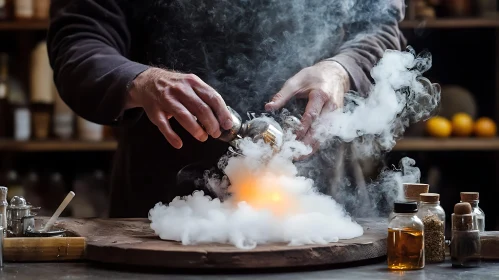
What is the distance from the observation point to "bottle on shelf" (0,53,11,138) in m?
3.32

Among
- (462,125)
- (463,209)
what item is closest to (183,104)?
(463,209)

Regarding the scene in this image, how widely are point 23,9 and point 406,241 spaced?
2.23m

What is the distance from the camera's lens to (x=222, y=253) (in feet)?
4.98

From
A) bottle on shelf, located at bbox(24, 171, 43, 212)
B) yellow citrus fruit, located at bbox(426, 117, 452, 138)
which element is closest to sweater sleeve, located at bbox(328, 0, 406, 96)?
yellow citrus fruit, located at bbox(426, 117, 452, 138)

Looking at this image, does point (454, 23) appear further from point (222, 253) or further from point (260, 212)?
point (222, 253)

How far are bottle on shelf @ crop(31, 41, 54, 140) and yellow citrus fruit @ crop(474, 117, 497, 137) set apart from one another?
172 cm

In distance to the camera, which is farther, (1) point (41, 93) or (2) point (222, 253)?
(1) point (41, 93)

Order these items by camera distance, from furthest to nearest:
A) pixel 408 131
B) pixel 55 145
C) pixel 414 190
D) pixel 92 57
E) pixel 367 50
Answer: pixel 408 131 → pixel 55 145 → pixel 367 50 → pixel 92 57 → pixel 414 190

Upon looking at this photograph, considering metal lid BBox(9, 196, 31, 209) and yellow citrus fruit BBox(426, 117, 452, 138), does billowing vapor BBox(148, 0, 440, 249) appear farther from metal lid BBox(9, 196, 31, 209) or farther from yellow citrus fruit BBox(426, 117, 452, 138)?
yellow citrus fruit BBox(426, 117, 452, 138)

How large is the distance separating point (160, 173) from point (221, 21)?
1.53ft

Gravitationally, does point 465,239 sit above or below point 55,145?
below

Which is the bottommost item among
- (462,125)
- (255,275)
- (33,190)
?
(255,275)

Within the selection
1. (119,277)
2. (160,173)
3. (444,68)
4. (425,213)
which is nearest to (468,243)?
(425,213)

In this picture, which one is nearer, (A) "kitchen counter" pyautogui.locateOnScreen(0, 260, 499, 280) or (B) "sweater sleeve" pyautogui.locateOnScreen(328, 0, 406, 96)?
(A) "kitchen counter" pyautogui.locateOnScreen(0, 260, 499, 280)
